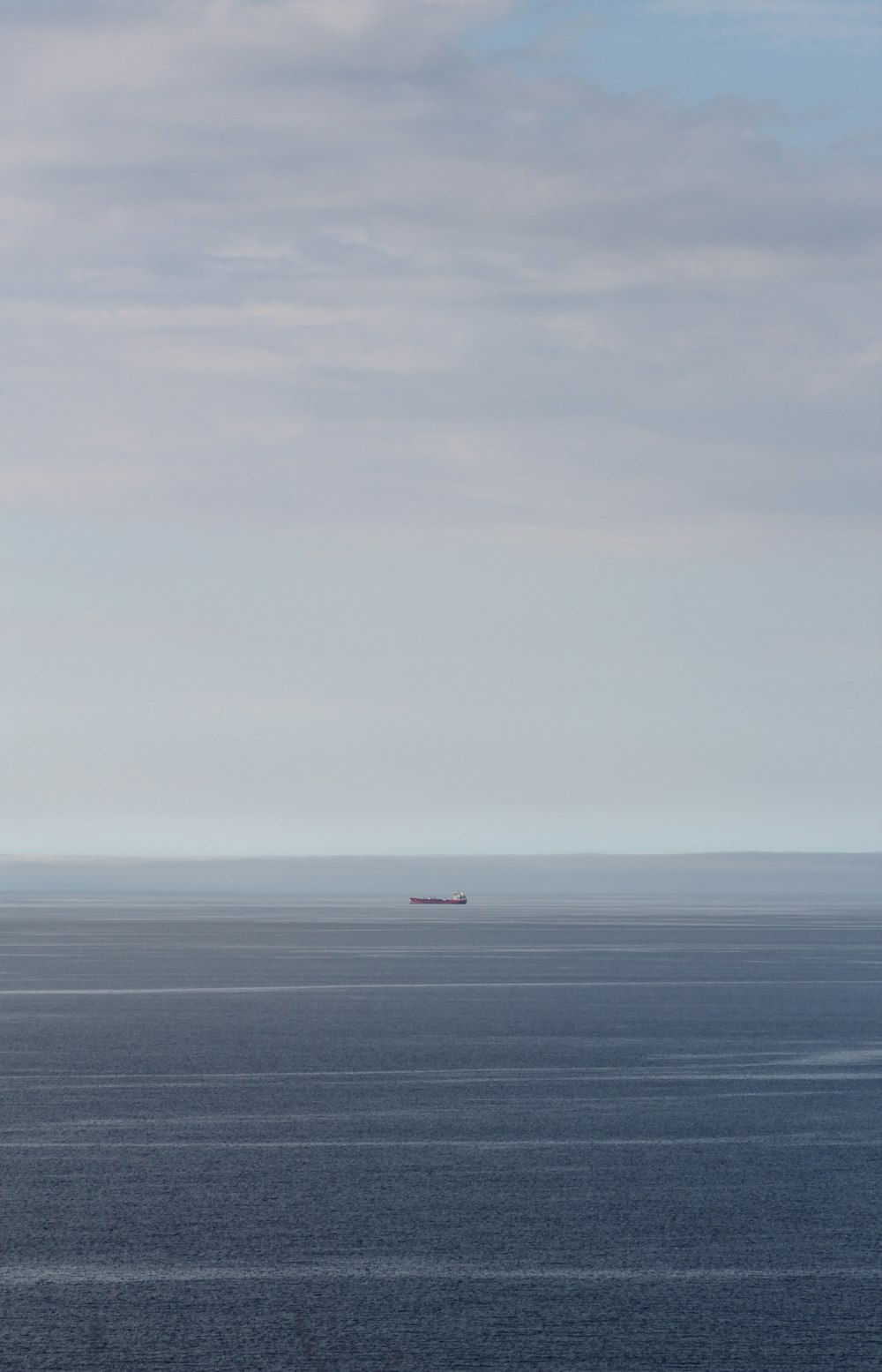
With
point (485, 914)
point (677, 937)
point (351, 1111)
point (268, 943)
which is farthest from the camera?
point (485, 914)

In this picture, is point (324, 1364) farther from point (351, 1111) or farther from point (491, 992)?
point (491, 992)

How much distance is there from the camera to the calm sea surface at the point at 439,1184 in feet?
25.6

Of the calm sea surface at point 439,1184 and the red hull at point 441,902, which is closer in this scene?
the calm sea surface at point 439,1184

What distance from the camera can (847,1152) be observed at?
12.6 m

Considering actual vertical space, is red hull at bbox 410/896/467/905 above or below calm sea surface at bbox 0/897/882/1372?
below

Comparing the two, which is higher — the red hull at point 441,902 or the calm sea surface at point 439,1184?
the calm sea surface at point 439,1184

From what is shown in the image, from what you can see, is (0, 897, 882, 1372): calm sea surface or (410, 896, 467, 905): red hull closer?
(0, 897, 882, 1372): calm sea surface

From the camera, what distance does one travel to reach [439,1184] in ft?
37.4

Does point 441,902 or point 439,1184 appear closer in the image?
point 439,1184

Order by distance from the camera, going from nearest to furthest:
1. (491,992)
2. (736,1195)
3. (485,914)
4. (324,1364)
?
(324,1364) → (736,1195) → (491,992) → (485,914)

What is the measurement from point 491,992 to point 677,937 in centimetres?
2515

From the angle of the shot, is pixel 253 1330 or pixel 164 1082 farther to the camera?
pixel 164 1082

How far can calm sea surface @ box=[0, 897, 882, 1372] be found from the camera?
25.6 ft

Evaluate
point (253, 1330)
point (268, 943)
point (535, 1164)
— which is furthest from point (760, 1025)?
point (268, 943)
